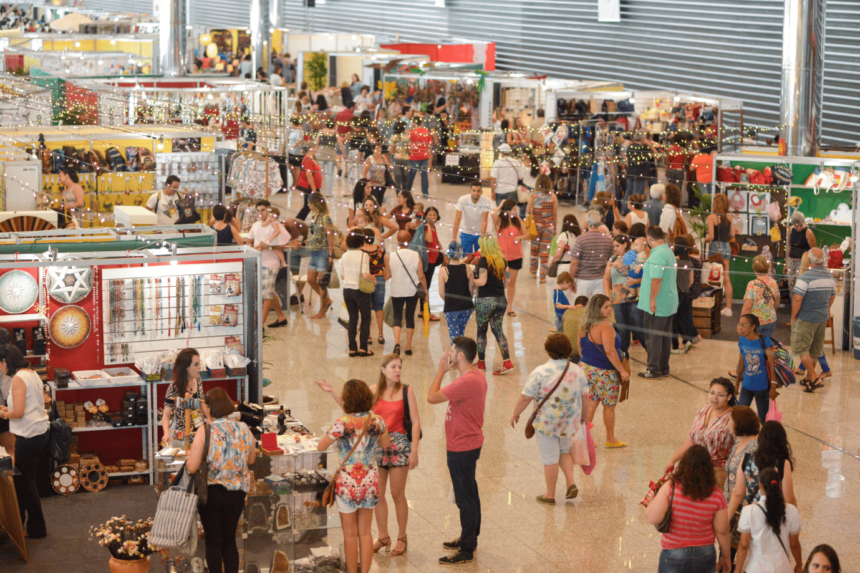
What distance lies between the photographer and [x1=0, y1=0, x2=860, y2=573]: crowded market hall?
5641 mm

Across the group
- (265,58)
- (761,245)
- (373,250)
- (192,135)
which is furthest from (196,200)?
(265,58)

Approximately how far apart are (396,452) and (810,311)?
495 centimetres

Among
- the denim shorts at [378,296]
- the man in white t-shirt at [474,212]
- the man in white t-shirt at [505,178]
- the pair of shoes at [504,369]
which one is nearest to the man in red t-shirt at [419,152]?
the man in white t-shirt at [505,178]

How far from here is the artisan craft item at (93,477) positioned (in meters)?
6.97

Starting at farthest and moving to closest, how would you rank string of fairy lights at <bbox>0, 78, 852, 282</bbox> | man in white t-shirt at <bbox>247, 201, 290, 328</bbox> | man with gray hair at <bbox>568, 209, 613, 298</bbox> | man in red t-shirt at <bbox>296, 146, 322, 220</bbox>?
string of fairy lights at <bbox>0, 78, 852, 282</bbox> → man in red t-shirt at <bbox>296, 146, 322, 220</bbox> → man in white t-shirt at <bbox>247, 201, 290, 328</bbox> → man with gray hair at <bbox>568, 209, 613, 298</bbox>

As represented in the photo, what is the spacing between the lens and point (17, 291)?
23.6ft

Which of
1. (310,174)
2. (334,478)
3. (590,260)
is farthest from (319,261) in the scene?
(334,478)

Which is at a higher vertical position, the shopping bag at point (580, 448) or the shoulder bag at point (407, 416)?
the shoulder bag at point (407, 416)

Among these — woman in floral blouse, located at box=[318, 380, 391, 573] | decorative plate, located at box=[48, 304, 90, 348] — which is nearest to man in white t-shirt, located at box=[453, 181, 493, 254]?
decorative plate, located at box=[48, 304, 90, 348]

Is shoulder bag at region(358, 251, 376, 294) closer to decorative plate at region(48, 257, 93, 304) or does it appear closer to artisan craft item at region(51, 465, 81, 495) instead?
decorative plate at region(48, 257, 93, 304)

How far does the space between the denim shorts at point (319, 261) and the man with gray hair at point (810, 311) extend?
4.70 m

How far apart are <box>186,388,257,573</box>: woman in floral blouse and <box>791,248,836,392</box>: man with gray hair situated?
5663mm

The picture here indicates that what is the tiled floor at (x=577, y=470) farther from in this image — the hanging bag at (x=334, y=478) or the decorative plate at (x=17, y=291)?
the decorative plate at (x=17, y=291)

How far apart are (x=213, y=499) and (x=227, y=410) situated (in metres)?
0.45
